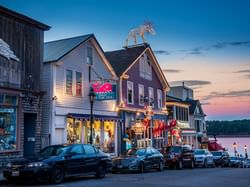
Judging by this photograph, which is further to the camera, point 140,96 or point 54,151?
point 140,96

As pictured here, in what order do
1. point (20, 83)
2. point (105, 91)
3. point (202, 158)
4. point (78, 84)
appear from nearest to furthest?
point (20, 83)
point (105, 91)
point (78, 84)
point (202, 158)

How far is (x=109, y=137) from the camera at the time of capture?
30266 millimetres

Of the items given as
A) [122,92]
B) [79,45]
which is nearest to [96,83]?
[79,45]

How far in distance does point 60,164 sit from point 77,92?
1086 centimetres

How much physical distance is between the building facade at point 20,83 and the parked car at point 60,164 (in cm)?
470

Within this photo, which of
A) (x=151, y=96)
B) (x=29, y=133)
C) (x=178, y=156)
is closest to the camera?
(x=29, y=133)

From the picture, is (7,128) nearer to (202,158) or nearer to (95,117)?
(95,117)

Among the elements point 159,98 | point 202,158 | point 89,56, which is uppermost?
point 89,56

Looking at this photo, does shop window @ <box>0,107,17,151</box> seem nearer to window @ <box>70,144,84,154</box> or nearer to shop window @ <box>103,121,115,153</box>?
window @ <box>70,144,84,154</box>

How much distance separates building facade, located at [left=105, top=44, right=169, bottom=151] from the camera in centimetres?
3228

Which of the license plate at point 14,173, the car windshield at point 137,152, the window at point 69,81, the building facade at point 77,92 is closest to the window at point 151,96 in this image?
the building facade at point 77,92

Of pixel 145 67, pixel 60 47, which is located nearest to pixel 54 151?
pixel 60 47

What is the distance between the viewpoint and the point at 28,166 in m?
14.8

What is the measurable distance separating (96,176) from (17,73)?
7.19 metres
